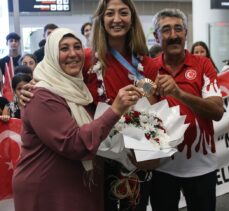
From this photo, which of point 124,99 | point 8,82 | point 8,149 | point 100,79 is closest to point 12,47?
point 8,82

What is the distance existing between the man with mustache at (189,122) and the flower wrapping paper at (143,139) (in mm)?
223

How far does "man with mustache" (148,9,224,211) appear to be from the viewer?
2215 mm

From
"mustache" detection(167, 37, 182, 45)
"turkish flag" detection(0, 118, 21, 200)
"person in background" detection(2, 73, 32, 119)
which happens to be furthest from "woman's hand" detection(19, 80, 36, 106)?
"person in background" detection(2, 73, 32, 119)

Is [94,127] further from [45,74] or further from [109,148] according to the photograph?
[45,74]

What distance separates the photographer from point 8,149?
3127 millimetres

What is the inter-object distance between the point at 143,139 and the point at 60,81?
0.45 meters

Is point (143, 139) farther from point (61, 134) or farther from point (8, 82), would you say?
point (8, 82)

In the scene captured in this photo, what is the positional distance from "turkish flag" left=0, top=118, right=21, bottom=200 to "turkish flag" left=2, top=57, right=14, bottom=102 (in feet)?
4.68

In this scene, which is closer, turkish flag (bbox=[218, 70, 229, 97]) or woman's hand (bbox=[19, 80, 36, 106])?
woman's hand (bbox=[19, 80, 36, 106])

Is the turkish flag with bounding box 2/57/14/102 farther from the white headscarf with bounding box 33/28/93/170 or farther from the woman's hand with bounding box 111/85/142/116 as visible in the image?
the woman's hand with bounding box 111/85/142/116

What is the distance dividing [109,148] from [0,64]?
13.2ft

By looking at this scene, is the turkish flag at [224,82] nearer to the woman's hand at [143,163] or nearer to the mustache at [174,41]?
the mustache at [174,41]

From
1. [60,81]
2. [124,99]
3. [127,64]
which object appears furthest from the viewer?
[127,64]

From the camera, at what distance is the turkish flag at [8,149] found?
3092mm
